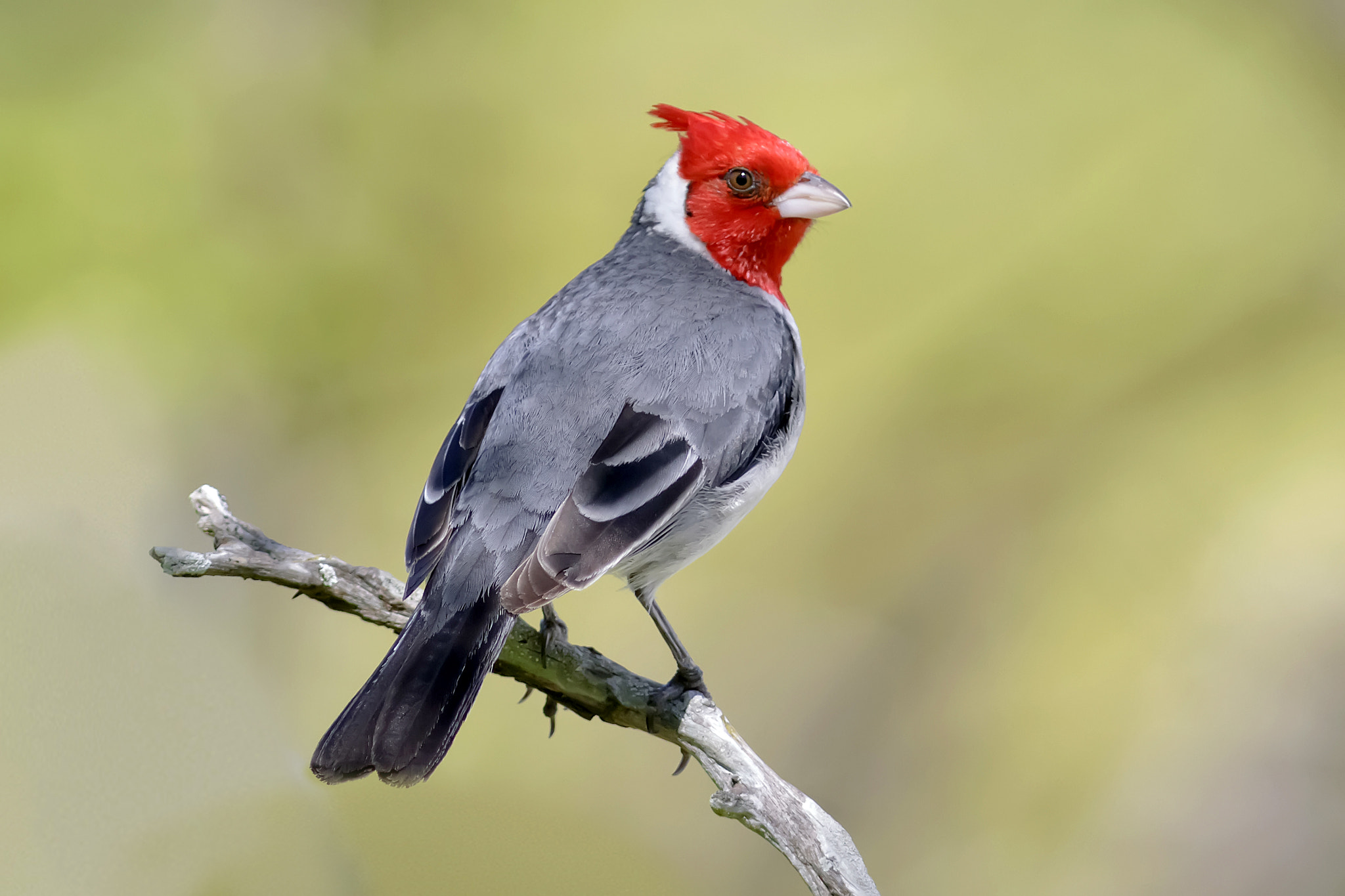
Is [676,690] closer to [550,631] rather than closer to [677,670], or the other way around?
[677,670]

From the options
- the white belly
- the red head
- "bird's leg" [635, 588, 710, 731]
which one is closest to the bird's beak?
the red head

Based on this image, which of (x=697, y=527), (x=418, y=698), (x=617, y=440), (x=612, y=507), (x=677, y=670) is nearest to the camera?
(x=418, y=698)

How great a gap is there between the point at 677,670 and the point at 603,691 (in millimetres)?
227

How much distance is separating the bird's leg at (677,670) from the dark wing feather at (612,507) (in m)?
0.43

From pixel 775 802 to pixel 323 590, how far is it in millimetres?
1154

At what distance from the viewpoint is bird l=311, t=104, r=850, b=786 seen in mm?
2104

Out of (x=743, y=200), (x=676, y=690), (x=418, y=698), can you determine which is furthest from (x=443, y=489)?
(x=743, y=200)

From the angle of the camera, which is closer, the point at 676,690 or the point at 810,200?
the point at 676,690

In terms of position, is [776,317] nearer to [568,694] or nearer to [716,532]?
[716,532]

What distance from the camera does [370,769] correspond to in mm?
2029

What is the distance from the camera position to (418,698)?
2.05 meters

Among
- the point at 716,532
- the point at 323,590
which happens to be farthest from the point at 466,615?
the point at 716,532

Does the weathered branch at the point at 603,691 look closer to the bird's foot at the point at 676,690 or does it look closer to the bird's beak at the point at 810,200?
the bird's foot at the point at 676,690

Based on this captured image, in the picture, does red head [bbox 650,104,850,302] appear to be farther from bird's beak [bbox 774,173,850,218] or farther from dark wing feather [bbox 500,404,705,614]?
dark wing feather [bbox 500,404,705,614]
